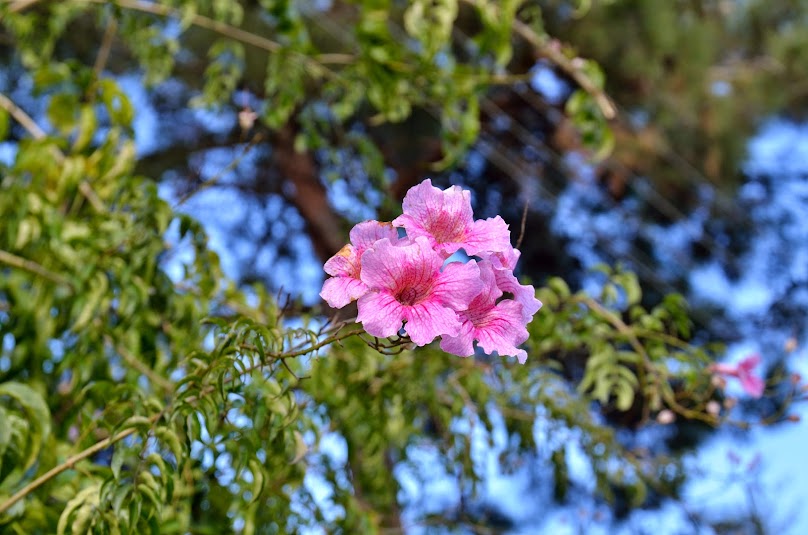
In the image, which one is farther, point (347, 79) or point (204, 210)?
point (204, 210)

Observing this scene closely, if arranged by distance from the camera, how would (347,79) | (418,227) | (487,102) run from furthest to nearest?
(487,102) → (347,79) → (418,227)

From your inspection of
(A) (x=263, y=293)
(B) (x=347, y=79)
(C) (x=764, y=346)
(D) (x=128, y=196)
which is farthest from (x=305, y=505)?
(C) (x=764, y=346)

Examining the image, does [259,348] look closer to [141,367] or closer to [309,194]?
[141,367]

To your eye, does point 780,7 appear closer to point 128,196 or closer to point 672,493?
point 672,493

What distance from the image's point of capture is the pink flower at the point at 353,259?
671 mm

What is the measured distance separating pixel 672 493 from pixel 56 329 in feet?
4.13

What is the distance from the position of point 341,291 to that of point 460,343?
0.32 feet

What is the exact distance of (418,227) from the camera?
695 millimetres

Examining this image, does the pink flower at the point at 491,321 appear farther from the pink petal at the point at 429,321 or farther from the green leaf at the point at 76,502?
the green leaf at the point at 76,502

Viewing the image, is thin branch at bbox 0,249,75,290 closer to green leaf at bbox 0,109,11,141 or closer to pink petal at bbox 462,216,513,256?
green leaf at bbox 0,109,11,141

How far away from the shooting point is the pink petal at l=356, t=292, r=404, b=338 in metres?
0.63

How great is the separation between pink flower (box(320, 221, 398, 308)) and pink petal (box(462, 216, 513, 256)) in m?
0.06

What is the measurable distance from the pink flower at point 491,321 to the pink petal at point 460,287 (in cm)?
3

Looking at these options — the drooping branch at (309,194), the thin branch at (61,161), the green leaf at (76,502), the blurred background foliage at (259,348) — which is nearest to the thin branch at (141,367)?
the blurred background foliage at (259,348)
